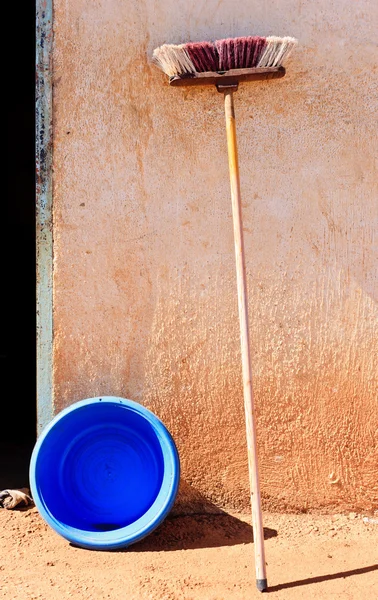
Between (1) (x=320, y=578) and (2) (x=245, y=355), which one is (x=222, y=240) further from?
(1) (x=320, y=578)

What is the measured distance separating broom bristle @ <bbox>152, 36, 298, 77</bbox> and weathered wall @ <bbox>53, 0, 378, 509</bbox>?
0.67 feet

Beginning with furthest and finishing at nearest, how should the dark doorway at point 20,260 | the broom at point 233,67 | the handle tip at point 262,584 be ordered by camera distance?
the dark doorway at point 20,260 < the broom at point 233,67 < the handle tip at point 262,584

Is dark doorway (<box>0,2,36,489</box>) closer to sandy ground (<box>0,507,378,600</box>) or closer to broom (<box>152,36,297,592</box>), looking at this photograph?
sandy ground (<box>0,507,378,600</box>)

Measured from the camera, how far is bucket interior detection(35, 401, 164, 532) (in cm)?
285

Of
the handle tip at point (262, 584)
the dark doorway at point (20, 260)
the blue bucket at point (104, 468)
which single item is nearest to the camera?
the handle tip at point (262, 584)

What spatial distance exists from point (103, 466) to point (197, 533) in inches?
18.9

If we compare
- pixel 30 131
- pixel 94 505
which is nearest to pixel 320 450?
pixel 94 505

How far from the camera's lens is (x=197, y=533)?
9.36ft

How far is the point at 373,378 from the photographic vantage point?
9.57 feet


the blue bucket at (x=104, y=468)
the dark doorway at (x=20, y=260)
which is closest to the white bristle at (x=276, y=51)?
the blue bucket at (x=104, y=468)

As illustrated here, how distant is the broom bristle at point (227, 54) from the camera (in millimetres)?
2645

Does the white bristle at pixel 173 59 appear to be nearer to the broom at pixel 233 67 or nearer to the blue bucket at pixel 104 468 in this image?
the broom at pixel 233 67

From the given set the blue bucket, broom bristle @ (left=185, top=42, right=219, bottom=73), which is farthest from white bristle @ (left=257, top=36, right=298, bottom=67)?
the blue bucket

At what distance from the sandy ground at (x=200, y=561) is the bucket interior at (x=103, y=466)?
0.48ft
